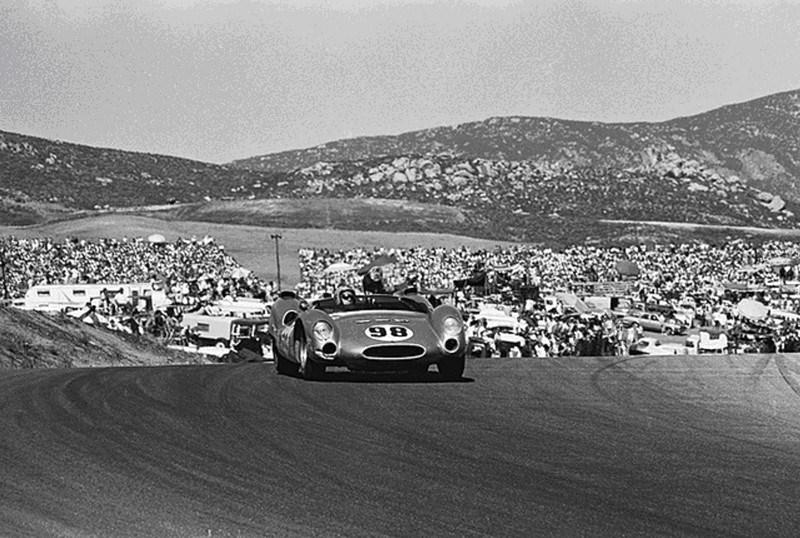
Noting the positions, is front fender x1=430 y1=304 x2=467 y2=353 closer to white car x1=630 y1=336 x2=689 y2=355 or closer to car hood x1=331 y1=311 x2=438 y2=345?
car hood x1=331 y1=311 x2=438 y2=345

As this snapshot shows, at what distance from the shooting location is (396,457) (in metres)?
7.69

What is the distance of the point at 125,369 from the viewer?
48.8ft

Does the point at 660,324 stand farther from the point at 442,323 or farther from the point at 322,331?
the point at 322,331

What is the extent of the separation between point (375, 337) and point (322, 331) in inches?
23.5

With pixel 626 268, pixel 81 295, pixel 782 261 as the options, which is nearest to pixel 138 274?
pixel 81 295

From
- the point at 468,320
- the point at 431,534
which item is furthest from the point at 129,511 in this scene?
the point at 468,320

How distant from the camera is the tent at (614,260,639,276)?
71375mm

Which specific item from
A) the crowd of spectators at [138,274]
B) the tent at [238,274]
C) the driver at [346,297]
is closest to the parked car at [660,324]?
the crowd of spectators at [138,274]

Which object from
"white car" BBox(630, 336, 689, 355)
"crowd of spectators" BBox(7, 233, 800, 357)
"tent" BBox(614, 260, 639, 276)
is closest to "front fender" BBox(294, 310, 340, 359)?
"crowd of spectators" BBox(7, 233, 800, 357)

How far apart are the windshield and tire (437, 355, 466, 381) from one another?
695 millimetres

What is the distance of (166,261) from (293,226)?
212ft

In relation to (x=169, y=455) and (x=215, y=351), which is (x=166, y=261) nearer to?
(x=215, y=351)

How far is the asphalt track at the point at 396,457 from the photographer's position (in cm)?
580

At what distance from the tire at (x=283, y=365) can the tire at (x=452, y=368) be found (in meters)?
1.72
